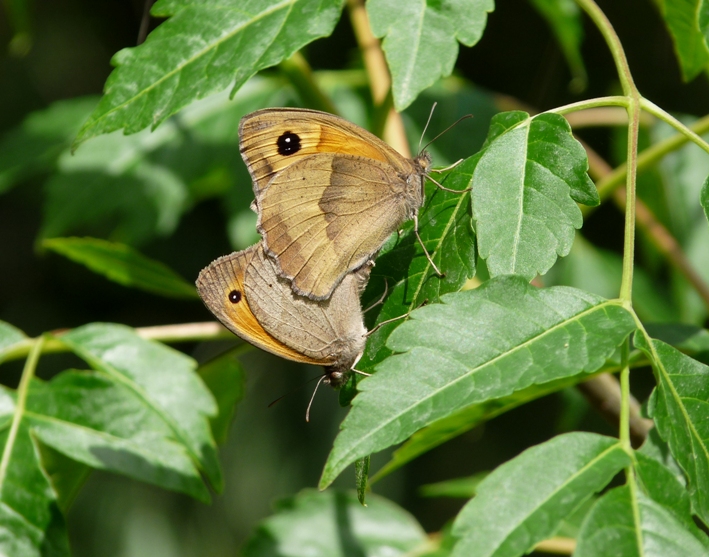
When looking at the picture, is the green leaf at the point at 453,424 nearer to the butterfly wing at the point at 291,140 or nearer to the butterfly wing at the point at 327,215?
the butterfly wing at the point at 327,215

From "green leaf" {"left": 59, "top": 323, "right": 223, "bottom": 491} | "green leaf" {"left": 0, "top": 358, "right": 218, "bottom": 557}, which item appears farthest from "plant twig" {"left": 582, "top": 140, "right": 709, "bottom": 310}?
"green leaf" {"left": 0, "top": 358, "right": 218, "bottom": 557}

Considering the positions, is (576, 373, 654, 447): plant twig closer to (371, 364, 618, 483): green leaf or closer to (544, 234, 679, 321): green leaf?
(371, 364, 618, 483): green leaf

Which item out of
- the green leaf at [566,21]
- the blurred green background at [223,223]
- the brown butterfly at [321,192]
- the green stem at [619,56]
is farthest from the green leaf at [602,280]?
the green stem at [619,56]

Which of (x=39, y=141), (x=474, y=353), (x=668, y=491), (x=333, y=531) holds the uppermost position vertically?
(x=39, y=141)

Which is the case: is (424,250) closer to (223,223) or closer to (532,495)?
(532,495)

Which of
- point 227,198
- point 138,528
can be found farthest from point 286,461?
point 227,198

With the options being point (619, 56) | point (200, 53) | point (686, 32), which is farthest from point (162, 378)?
point (686, 32)

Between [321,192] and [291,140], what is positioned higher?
[291,140]
